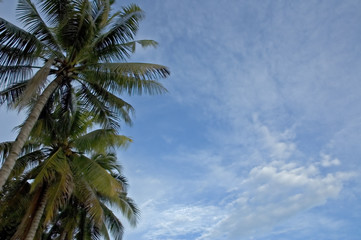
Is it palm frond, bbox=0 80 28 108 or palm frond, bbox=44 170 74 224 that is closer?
palm frond, bbox=0 80 28 108

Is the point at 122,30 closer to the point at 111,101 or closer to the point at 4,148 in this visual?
the point at 111,101

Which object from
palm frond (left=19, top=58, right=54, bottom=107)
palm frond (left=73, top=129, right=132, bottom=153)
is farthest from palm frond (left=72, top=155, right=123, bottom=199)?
palm frond (left=19, top=58, right=54, bottom=107)

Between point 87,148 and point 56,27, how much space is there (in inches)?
191

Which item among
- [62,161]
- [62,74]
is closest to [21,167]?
[62,161]

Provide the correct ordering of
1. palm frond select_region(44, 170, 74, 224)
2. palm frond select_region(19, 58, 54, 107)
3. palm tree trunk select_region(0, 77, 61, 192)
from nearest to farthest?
1. palm tree trunk select_region(0, 77, 61, 192)
2. palm frond select_region(19, 58, 54, 107)
3. palm frond select_region(44, 170, 74, 224)

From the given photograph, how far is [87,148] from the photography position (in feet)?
38.6

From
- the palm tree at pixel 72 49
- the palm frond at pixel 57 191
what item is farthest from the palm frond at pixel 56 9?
the palm frond at pixel 57 191

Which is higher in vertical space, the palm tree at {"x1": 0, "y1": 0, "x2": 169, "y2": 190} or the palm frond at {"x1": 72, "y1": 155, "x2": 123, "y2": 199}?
the palm tree at {"x1": 0, "y1": 0, "x2": 169, "y2": 190}

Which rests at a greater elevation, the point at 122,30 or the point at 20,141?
the point at 122,30

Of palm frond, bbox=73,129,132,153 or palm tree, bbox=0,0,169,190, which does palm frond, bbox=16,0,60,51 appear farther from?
palm frond, bbox=73,129,132,153

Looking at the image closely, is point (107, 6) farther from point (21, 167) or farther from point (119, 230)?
point (119, 230)

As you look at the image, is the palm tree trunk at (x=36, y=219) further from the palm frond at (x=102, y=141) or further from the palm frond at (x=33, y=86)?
Result: the palm frond at (x=33, y=86)

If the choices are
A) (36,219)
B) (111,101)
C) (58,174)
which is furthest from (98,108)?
(36,219)

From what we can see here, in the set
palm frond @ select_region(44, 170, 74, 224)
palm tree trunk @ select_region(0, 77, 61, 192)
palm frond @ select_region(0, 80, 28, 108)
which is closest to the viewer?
palm tree trunk @ select_region(0, 77, 61, 192)
